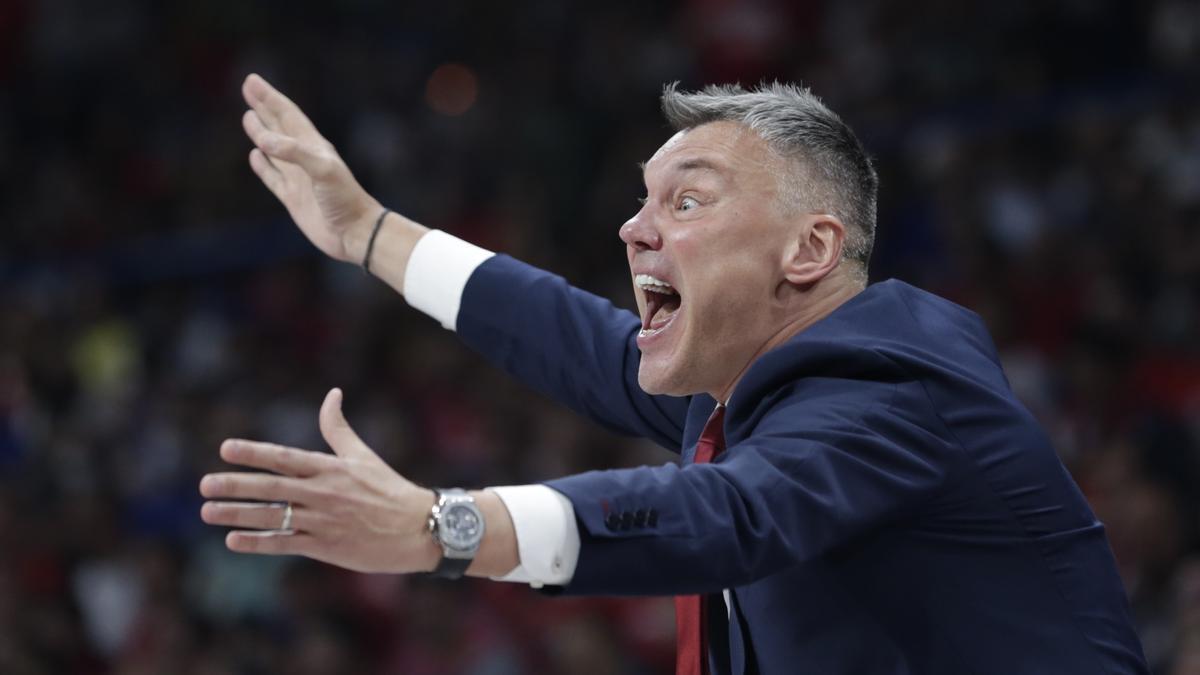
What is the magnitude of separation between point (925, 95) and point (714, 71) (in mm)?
1263

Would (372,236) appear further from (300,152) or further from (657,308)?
(657,308)

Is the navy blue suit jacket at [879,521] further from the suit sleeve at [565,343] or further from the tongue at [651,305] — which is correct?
the suit sleeve at [565,343]

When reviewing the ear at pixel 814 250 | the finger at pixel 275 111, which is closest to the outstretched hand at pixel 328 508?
the ear at pixel 814 250

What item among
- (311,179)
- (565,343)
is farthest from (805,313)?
(311,179)

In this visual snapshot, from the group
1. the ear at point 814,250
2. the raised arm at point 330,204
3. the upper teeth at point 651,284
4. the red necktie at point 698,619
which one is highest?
the raised arm at point 330,204

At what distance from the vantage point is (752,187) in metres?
2.37

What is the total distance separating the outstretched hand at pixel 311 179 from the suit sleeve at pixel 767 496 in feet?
3.82

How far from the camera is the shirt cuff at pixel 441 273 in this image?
116 inches

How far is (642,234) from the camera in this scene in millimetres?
2436

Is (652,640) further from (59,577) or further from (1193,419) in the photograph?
(59,577)

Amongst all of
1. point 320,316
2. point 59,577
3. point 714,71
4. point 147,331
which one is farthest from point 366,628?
point 714,71

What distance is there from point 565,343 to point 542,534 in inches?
40.8

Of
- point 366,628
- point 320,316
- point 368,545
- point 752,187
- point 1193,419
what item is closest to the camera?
point 368,545

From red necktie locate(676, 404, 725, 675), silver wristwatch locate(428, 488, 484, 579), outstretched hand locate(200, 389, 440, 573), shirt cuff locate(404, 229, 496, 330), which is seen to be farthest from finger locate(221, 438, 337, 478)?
shirt cuff locate(404, 229, 496, 330)
